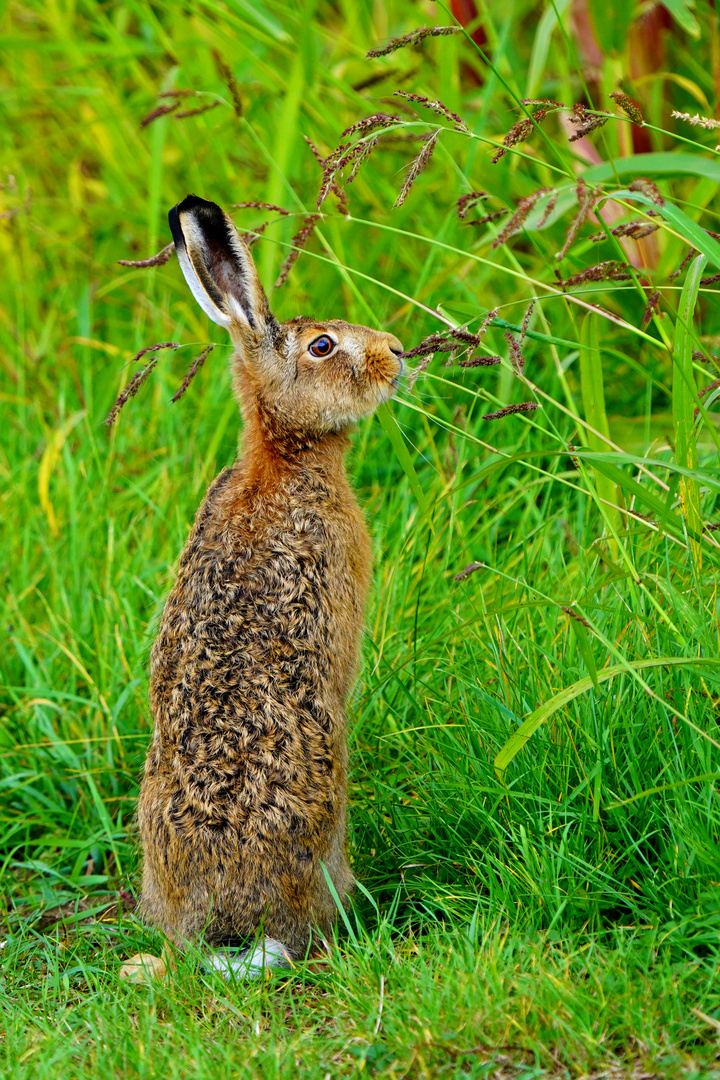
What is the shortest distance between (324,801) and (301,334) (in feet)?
5.21

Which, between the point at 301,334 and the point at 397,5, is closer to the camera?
the point at 301,334

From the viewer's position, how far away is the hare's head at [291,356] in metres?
3.79

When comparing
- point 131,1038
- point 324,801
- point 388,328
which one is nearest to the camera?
point 131,1038

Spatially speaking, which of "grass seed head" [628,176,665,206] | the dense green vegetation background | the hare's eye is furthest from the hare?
"grass seed head" [628,176,665,206]

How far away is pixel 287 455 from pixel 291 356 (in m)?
0.36

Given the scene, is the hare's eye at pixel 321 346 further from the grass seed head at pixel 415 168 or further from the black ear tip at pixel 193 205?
the grass seed head at pixel 415 168

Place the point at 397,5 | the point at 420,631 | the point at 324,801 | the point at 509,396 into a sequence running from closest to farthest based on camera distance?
the point at 324,801
the point at 420,631
the point at 509,396
the point at 397,5

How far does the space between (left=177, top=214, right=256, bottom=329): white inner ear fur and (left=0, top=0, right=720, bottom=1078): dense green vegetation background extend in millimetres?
292

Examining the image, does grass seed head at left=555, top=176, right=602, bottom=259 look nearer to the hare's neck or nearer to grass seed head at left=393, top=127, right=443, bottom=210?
grass seed head at left=393, top=127, right=443, bottom=210

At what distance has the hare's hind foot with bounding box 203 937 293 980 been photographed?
319 cm

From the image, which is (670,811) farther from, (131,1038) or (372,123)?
(372,123)

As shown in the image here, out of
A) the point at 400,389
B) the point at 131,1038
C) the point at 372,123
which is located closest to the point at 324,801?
the point at 131,1038

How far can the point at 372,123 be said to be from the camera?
3.21m

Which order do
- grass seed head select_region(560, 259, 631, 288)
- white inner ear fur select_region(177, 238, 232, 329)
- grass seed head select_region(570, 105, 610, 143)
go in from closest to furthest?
grass seed head select_region(570, 105, 610, 143) → grass seed head select_region(560, 259, 631, 288) → white inner ear fur select_region(177, 238, 232, 329)
